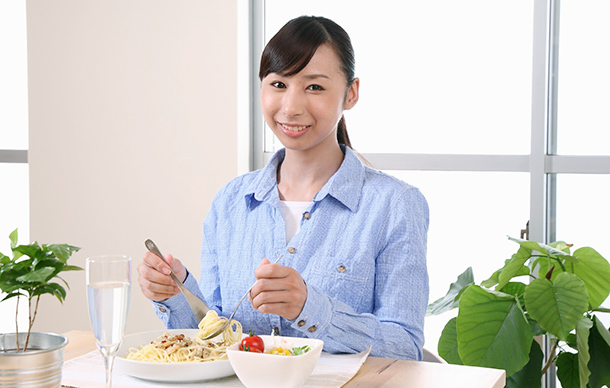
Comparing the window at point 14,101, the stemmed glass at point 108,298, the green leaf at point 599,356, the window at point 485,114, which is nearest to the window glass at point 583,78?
the window at point 485,114

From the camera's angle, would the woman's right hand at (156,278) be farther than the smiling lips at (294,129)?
No

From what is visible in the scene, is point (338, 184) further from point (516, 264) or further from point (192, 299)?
point (516, 264)

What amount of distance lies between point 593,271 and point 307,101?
1025 millimetres

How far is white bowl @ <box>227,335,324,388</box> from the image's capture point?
1150mm

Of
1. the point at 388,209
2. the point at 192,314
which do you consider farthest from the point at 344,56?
the point at 192,314

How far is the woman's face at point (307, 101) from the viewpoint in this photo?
177 centimetres

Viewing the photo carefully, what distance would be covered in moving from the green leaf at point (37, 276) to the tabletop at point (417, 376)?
1.74ft

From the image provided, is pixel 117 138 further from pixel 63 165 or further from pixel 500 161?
pixel 500 161

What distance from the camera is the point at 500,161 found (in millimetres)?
2891

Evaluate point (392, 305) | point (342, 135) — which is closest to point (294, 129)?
point (342, 135)

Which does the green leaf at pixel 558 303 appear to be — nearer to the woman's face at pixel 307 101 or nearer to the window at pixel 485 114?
the woman's face at pixel 307 101

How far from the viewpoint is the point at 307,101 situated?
5.80ft

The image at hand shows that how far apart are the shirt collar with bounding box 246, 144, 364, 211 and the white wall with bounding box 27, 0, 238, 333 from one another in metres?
1.17

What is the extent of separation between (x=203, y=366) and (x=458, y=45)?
2082 mm
